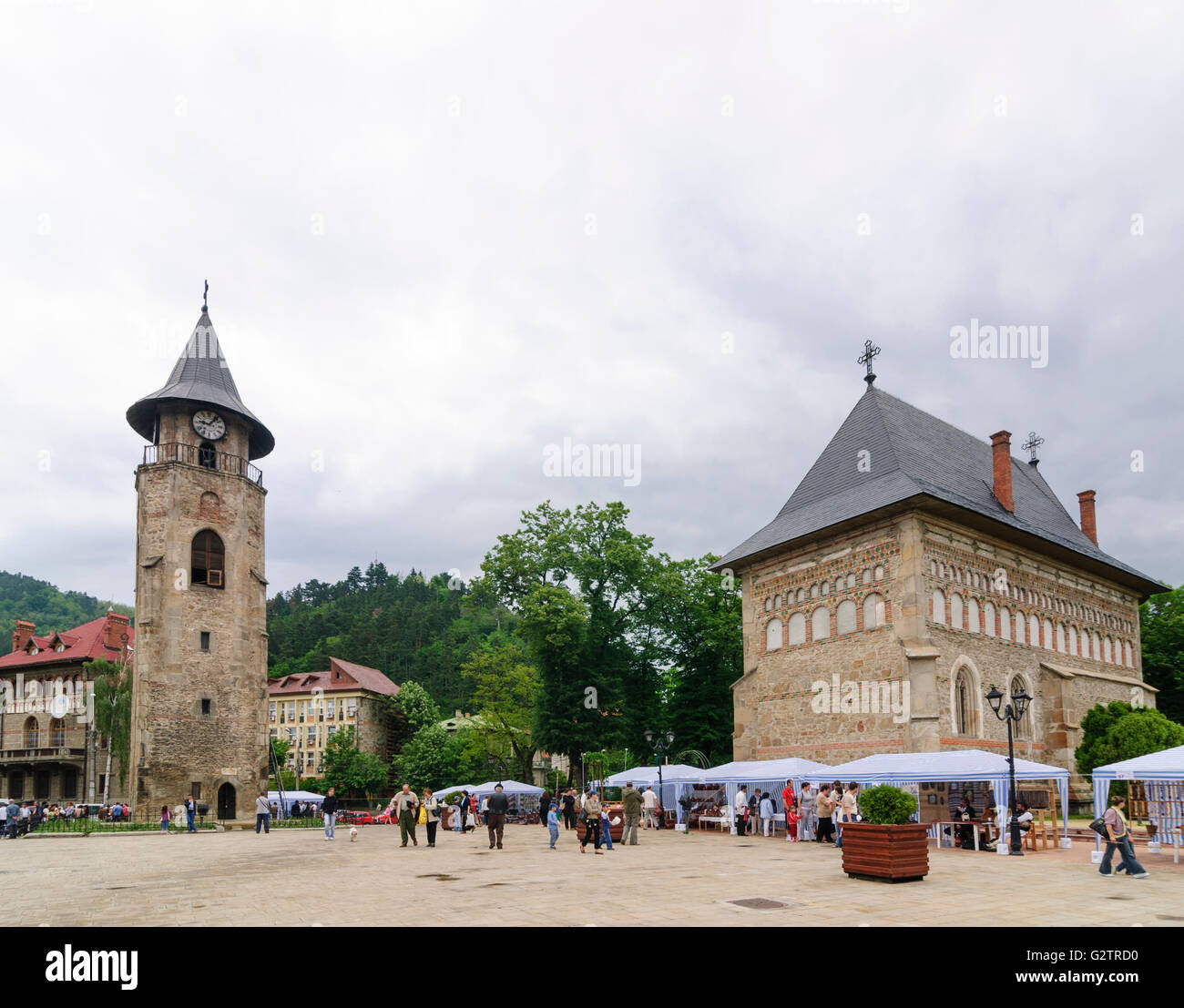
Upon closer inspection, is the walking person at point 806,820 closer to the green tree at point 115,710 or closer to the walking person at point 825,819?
the walking person at point 825,819

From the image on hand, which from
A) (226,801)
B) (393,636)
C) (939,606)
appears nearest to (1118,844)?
(939,606)

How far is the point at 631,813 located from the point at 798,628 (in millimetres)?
11680

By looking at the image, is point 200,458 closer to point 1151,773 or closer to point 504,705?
point 504,705

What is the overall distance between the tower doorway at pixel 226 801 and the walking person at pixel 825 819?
2923cm

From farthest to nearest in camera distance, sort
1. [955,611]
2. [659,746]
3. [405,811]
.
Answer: [659,746] < [955,611] < [405,811]

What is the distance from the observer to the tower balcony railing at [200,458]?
43.4 metres

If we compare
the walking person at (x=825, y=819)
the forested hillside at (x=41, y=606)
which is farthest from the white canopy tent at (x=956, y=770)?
the forested hillside at (x=41, y=606)

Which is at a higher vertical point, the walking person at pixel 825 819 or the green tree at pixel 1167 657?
the green tree at pixel 1167 657

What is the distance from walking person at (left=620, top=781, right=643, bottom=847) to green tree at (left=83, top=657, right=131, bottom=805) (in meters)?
34.5

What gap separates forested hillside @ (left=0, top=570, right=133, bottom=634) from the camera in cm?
11288

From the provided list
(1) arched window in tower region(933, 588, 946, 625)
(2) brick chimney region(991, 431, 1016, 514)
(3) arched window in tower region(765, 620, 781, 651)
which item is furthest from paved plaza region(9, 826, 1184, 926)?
(2) brick chimney region(991, 431, 1016, 514)

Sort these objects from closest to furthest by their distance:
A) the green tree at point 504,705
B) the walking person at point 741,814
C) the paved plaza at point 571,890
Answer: the paved plaza at point 571,890
the walking person at point 741,814
the green tree at point 504,705

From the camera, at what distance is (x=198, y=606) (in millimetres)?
42000
